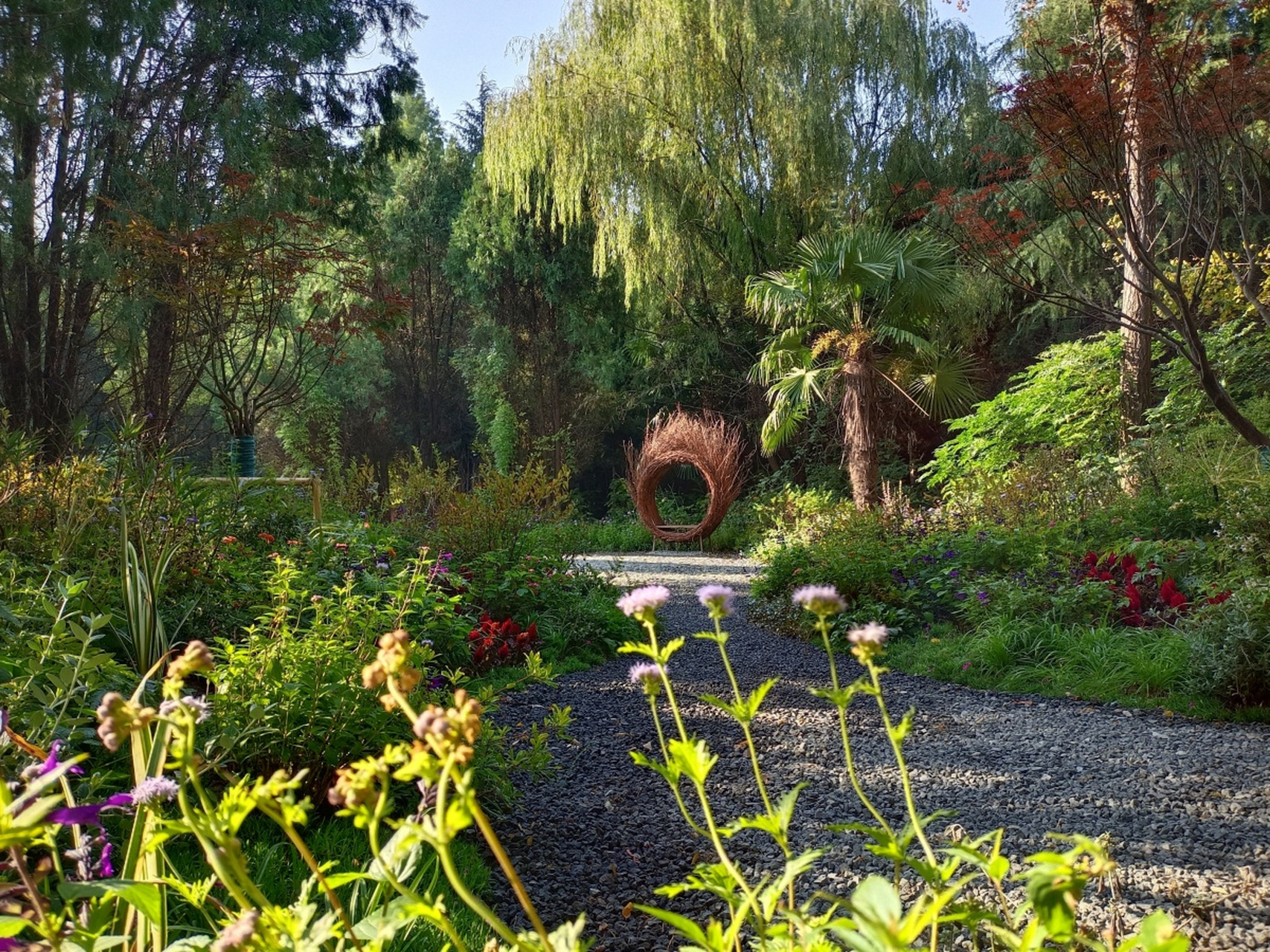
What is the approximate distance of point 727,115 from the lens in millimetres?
10102

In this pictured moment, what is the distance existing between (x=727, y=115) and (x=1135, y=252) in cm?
687

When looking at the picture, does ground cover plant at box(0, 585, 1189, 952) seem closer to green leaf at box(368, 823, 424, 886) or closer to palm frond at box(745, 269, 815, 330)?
green leaf at box(368, 823, 424, 886)

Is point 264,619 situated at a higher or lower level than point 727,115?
lower

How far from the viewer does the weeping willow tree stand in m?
9.55

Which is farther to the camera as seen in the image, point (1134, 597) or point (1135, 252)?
point (1135, 252)

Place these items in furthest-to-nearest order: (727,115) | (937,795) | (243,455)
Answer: (727,115), (243,455), (937,795)

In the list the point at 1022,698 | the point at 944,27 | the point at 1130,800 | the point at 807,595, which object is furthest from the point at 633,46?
the point at 807,595

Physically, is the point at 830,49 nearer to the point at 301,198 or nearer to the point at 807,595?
the point at 301,198

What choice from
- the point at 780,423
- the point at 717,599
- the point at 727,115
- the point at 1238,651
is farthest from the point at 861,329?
the point at 717,599

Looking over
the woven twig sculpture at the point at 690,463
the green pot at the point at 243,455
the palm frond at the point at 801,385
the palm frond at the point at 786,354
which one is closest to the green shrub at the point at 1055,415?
the palm frond at the point at 801,385

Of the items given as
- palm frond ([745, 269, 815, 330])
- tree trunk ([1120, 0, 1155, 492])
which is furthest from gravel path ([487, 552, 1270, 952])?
palm frond ([745, 269, 815, 330])

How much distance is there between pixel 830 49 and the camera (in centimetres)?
942

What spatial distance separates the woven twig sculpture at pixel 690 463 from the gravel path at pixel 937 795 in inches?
248

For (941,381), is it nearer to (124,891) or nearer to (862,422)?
(862,422)
